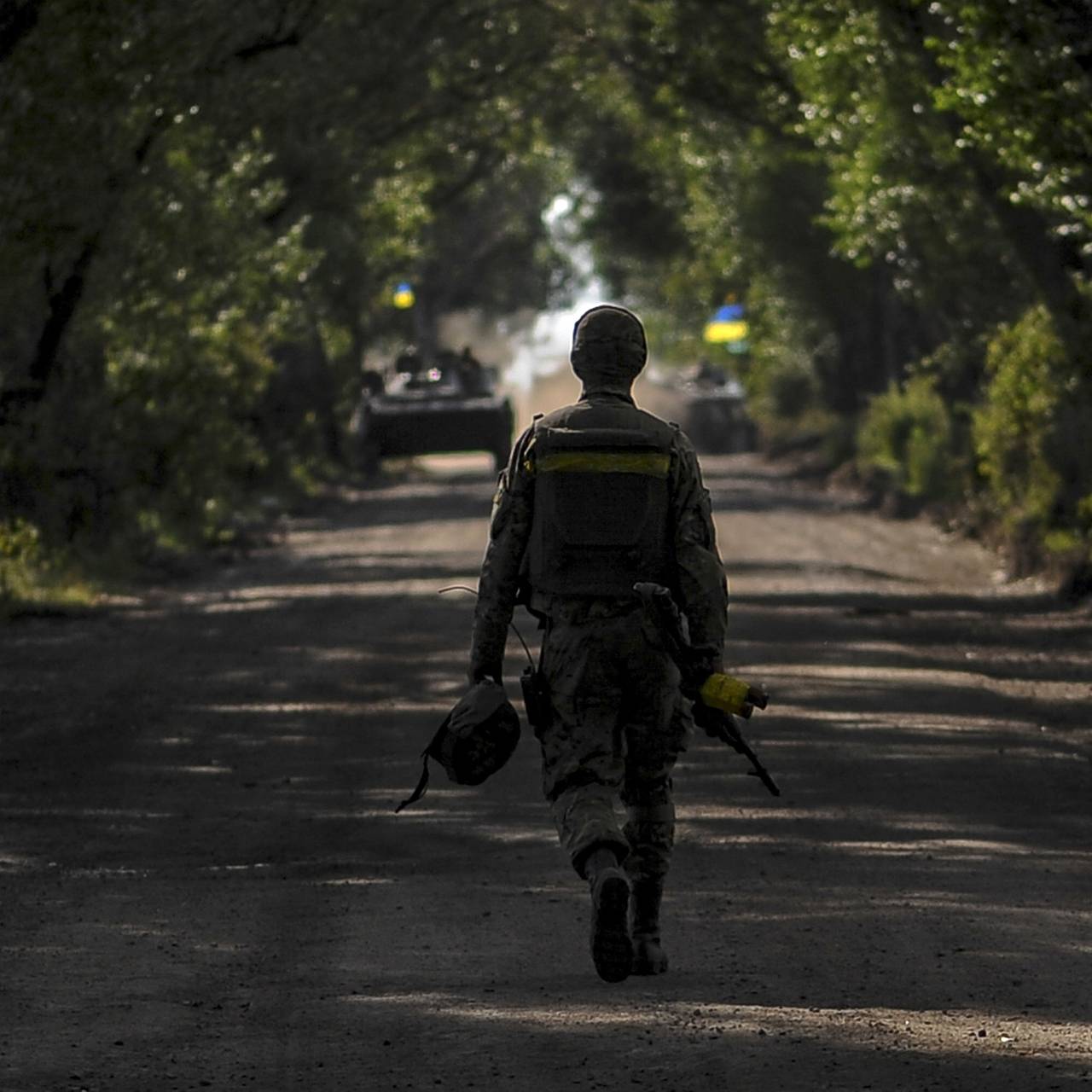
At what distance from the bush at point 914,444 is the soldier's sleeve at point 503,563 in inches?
→ 946

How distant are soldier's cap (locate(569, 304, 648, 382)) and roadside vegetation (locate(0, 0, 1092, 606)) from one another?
1204 centimetres

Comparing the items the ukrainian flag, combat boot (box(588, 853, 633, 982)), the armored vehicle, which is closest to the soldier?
combat boot (box(588, 853, 633, 982))

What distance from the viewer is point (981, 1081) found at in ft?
20.2

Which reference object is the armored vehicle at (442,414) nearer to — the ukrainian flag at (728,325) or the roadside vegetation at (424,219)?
the roadside vegetation at (424,219)

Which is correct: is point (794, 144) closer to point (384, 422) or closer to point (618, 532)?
point (384, 422)

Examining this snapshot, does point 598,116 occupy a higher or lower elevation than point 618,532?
higher

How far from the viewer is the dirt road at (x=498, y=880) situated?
6.62 metres

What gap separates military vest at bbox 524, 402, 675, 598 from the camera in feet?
26.0

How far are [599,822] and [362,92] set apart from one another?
33.2 meters

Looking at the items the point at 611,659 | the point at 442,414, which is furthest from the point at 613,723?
the point at 442,414

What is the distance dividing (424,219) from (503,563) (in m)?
44.9

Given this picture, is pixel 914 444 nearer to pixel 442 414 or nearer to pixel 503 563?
pixel 442 414

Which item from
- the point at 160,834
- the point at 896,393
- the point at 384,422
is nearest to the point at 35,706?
the point at 160,834

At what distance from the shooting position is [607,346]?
26.6ft
